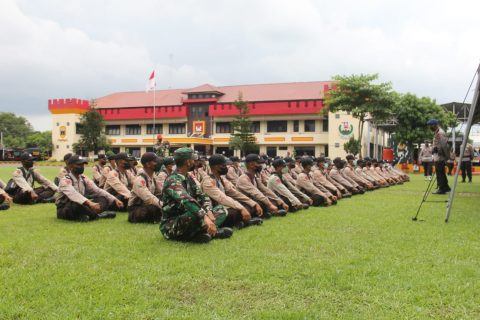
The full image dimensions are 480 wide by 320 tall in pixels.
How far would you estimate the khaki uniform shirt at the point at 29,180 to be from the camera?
9.96 meters

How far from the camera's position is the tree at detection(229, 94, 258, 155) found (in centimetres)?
4294

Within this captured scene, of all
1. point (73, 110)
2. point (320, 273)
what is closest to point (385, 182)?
point (320, 273)

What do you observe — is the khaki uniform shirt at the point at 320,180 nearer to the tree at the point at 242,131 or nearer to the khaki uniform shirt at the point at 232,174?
the khaki uniform shirt at the point at 232,174

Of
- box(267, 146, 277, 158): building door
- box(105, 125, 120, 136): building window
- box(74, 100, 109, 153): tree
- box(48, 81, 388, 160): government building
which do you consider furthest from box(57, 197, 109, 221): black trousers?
box(105, 125, 120, 136): building window

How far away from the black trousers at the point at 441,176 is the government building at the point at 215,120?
28.8m

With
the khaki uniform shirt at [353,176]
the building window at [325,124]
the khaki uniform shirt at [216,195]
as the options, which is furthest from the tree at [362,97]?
the khaki uniform shirt at [216,195]

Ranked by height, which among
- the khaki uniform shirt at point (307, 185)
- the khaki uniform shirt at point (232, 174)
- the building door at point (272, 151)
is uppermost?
the building door at point (272, 151)

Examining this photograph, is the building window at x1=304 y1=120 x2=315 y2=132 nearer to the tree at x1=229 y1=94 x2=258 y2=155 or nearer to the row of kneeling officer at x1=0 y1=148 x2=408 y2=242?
the tree at x1=229 y1=94 x2=258 y2=155

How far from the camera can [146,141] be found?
164 feet

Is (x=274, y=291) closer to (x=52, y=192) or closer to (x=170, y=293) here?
(x=170, y=293)

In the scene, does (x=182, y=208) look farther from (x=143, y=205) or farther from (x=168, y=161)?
(x=168, y=161)

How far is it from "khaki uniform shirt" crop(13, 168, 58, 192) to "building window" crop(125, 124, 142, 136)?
133ft

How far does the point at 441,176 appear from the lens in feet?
40.7

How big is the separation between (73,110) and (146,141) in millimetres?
9243
